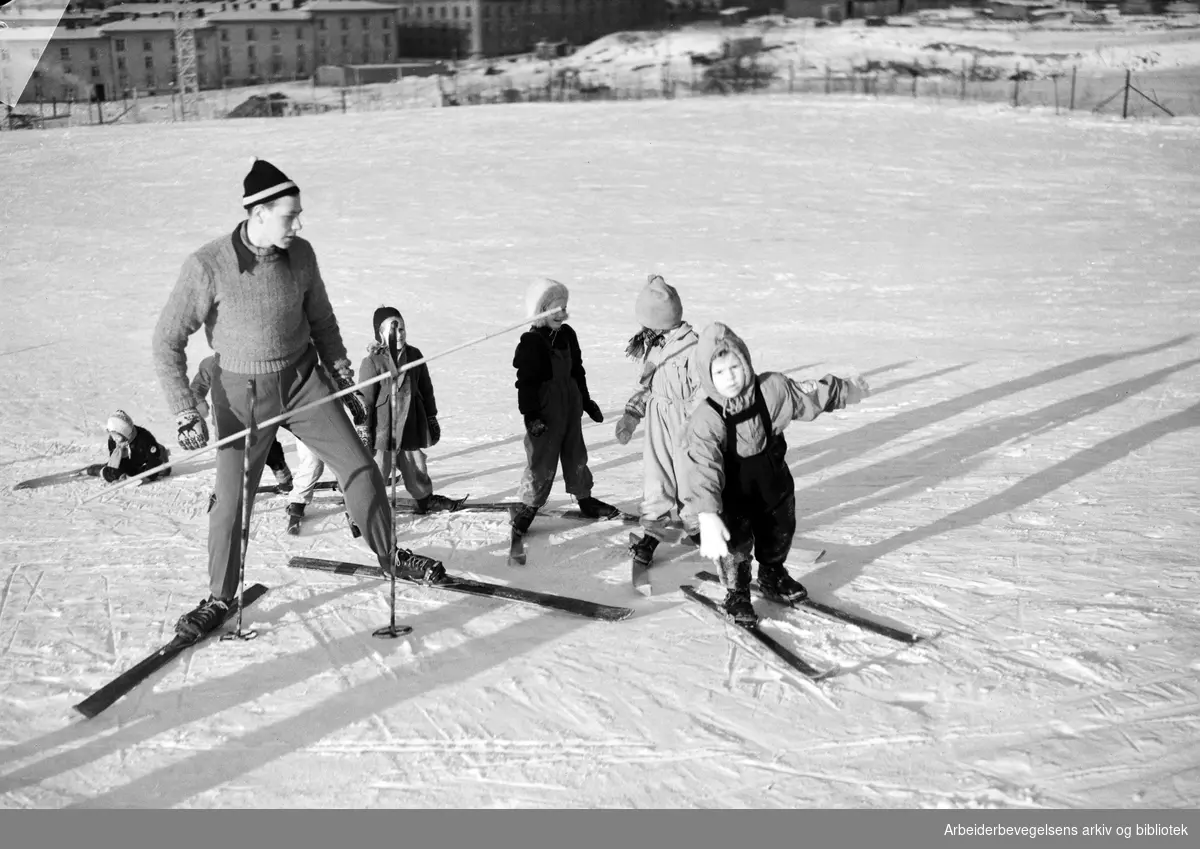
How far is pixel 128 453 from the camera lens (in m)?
7.87

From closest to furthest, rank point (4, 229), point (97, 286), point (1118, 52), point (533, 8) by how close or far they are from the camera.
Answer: point (97, 286) → point (4, 229) → point (1118, 52) → point (533, 8)

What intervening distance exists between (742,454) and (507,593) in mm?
1248

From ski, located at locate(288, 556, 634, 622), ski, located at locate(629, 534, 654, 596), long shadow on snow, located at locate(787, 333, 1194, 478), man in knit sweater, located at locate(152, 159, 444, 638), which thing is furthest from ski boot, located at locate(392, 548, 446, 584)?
long shadow on snow, located at locate(787, 333, 1194, 478)

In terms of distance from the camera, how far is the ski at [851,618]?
194 inches

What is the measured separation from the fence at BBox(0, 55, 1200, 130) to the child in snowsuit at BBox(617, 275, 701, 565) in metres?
22.0

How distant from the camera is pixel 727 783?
3939 mm

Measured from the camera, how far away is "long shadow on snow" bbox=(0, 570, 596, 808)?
4051 mm

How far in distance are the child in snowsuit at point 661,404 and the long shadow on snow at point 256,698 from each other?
741mm

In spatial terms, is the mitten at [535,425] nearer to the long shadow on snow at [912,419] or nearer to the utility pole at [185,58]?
the long shadow on snow at [912,419]

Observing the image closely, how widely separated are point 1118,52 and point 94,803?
31.8 meters

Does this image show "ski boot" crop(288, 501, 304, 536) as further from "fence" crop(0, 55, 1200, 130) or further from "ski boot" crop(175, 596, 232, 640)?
"fence" crop(0, 55, 1200, 130)

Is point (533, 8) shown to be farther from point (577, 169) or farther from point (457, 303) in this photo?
point (457, 303)
